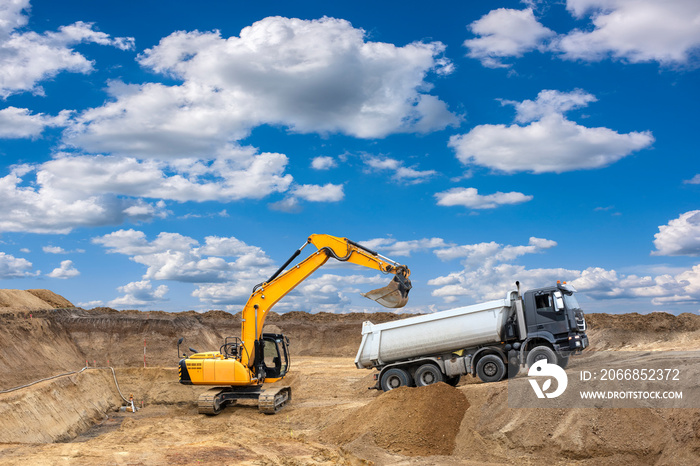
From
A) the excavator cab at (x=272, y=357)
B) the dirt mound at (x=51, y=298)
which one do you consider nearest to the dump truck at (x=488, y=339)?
the excavator cab at (x=272, y=357)

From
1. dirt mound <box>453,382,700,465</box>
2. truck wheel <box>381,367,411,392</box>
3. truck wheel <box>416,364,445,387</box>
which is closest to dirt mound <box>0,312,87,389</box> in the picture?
truck wheel <box>381,367,411,392</box>

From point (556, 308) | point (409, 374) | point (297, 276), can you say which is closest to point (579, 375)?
point (556, 308)

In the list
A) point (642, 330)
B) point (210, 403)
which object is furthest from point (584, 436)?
point (642, 330)

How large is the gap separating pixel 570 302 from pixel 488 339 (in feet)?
8.93

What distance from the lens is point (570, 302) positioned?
49.7ft

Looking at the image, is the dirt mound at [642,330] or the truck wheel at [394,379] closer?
the truck wheel at [394,379]

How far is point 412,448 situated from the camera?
36.1 feet

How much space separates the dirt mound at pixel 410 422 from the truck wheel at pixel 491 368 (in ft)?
8.66

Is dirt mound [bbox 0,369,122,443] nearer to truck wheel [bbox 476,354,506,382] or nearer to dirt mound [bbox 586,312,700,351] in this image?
truck wheel [bbox 476,354,506,382]

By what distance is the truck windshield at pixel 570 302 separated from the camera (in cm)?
1488

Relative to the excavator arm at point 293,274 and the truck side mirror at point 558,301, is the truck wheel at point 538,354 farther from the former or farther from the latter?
the excavator arm at point 293,274

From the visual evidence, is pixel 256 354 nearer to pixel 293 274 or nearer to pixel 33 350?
pixel 293 274

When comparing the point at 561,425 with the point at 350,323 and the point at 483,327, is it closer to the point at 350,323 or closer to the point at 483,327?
the point at 483,327

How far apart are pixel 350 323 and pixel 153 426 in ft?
94.3
